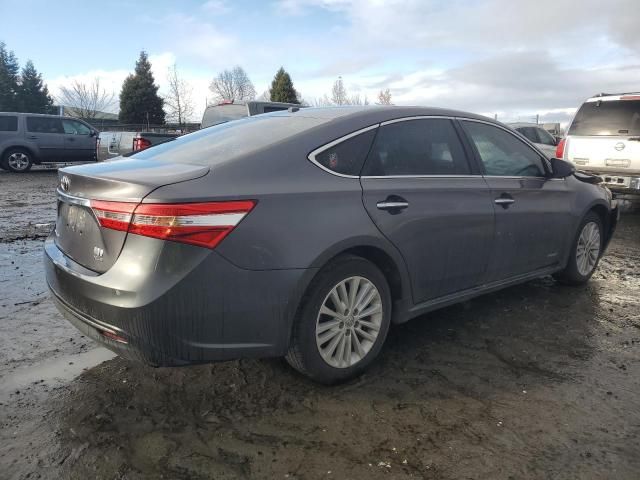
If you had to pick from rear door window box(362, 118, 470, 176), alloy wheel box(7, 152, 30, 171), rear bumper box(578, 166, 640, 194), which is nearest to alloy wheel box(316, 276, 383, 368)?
rear door window box(362, 118, 470, 176)

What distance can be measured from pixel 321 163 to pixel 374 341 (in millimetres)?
1103

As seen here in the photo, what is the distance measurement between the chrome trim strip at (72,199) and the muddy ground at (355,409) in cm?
106

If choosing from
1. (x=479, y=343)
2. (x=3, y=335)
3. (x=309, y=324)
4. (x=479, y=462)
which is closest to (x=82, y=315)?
(x=309, y=324)

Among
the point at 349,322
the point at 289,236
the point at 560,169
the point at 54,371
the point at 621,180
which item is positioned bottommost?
the point at 54,371

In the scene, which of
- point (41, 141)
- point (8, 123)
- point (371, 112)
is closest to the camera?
point (371, 112)

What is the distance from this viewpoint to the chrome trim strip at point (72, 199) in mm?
2598

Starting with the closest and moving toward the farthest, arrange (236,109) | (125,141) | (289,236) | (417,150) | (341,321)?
(289,236), (341,321), (417,150), (236,109), (125,141)

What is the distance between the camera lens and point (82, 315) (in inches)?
102

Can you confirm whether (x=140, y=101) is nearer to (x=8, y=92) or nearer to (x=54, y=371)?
(x=8, y=92)

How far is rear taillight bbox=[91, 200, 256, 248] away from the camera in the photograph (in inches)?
90.4

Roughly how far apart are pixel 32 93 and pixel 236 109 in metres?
52.5

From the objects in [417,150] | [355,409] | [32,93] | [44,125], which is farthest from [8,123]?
[32,93]

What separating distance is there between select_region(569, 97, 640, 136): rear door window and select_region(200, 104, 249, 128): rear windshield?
6.44m

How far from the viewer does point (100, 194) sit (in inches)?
98.8
